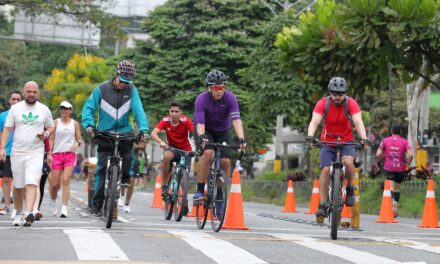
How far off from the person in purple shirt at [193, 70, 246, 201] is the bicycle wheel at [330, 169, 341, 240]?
4.25 ft

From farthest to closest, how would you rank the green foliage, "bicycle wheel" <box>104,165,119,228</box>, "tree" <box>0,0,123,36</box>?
"tree" <box>0,0,123,36</box> < the green foliage < "bicycle wheel" <box>104,165,119,228</box>

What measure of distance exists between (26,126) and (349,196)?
390cm

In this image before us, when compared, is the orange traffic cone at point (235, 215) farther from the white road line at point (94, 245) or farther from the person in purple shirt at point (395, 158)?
the person in purple shirt at point (395, 158)

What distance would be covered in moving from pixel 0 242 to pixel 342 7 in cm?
1148

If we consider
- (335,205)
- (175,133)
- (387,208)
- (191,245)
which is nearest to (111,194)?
(191,245)

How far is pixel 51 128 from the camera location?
13328 millimetres

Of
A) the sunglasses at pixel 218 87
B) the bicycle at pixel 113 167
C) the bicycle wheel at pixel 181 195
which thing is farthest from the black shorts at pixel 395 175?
the bicycle at pixel 113 167

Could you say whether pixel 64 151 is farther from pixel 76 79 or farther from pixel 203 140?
pixel 76 79

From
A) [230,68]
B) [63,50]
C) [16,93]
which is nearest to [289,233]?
[16,93]

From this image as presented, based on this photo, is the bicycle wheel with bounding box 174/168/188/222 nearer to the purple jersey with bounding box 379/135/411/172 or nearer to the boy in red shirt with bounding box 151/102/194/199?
the boy in red shirt with bounding box 151/102/194/199

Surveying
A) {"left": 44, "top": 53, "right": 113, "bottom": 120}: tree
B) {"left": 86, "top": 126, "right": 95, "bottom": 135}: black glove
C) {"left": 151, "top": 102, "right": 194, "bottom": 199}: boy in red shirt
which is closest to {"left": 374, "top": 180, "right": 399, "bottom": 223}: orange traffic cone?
{"left": 151, "top": 102, "right": 194, "bottom": 199}: boy in red shirt

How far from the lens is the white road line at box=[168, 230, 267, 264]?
9.41 metres

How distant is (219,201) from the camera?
42.8ft

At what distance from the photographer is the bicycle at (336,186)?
12414mm
